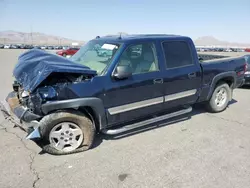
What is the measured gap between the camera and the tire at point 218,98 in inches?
219

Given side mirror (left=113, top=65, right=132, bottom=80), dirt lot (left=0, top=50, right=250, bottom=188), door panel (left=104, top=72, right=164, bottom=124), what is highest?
side mirror (left=113, top=65, right=132, bottom=80)

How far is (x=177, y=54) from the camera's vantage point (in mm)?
4602

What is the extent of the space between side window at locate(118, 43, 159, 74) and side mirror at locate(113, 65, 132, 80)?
21 cm

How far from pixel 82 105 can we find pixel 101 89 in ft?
1.35

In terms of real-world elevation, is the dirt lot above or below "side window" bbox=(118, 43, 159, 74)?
below

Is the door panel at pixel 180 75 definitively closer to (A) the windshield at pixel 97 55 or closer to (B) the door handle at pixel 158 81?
(B) the door handle at pixel 158 81

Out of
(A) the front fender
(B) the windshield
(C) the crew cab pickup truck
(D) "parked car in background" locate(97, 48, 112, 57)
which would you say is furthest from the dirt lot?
(D) "parked car in background" locate(97, 48, 112, 57)

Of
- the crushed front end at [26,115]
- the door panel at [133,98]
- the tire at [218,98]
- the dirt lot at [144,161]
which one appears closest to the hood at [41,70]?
the crushed front end at [26,115]

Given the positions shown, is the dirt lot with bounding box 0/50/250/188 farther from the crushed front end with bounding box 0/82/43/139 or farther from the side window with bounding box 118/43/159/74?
the side window with bounding box 118/43/159/74

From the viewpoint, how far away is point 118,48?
392cm

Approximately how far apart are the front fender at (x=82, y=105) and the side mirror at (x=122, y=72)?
506 millimetres

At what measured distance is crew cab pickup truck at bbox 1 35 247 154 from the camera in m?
3.39

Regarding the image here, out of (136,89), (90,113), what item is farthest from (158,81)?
(90,113)

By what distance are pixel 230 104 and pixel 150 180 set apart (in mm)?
4791
